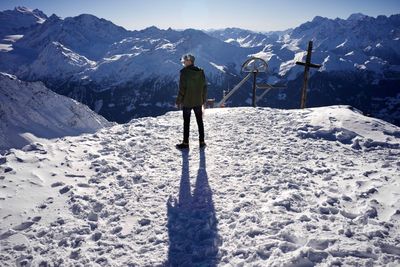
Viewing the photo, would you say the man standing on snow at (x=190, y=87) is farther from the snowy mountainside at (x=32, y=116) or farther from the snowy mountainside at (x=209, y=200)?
the snowy mountainside at (x=32, y=116)

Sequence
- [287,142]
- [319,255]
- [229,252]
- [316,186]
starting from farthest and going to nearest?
[287,142] < [316,186] < [229,252] < [319,255]

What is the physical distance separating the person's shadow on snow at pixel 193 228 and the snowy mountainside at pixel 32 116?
15796mm

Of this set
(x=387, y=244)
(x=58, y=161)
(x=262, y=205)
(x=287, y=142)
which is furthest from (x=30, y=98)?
(x=387, y=244)

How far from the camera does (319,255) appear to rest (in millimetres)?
5047

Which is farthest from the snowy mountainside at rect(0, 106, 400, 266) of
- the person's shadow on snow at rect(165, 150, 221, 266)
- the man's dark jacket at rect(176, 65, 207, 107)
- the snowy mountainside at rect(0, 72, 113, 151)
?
the snowy mountainside at rect(0, 72, 113, 151)

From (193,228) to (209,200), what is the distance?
3.53 feet

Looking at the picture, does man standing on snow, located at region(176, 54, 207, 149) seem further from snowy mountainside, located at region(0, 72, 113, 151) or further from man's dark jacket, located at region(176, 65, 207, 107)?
snowy mountainside, located at region(0, 72, 113, 151)

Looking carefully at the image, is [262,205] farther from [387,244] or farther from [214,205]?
[387,244]

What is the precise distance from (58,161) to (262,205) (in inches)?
220

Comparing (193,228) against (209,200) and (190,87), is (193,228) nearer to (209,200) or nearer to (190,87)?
(209,200)

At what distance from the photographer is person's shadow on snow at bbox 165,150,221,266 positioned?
5340mm

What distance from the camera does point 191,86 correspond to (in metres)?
9.98

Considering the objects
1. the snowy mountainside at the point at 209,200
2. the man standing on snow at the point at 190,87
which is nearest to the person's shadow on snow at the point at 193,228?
the snowy mountainside at the point at 209,200

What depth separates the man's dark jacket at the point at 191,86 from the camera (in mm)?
9914
